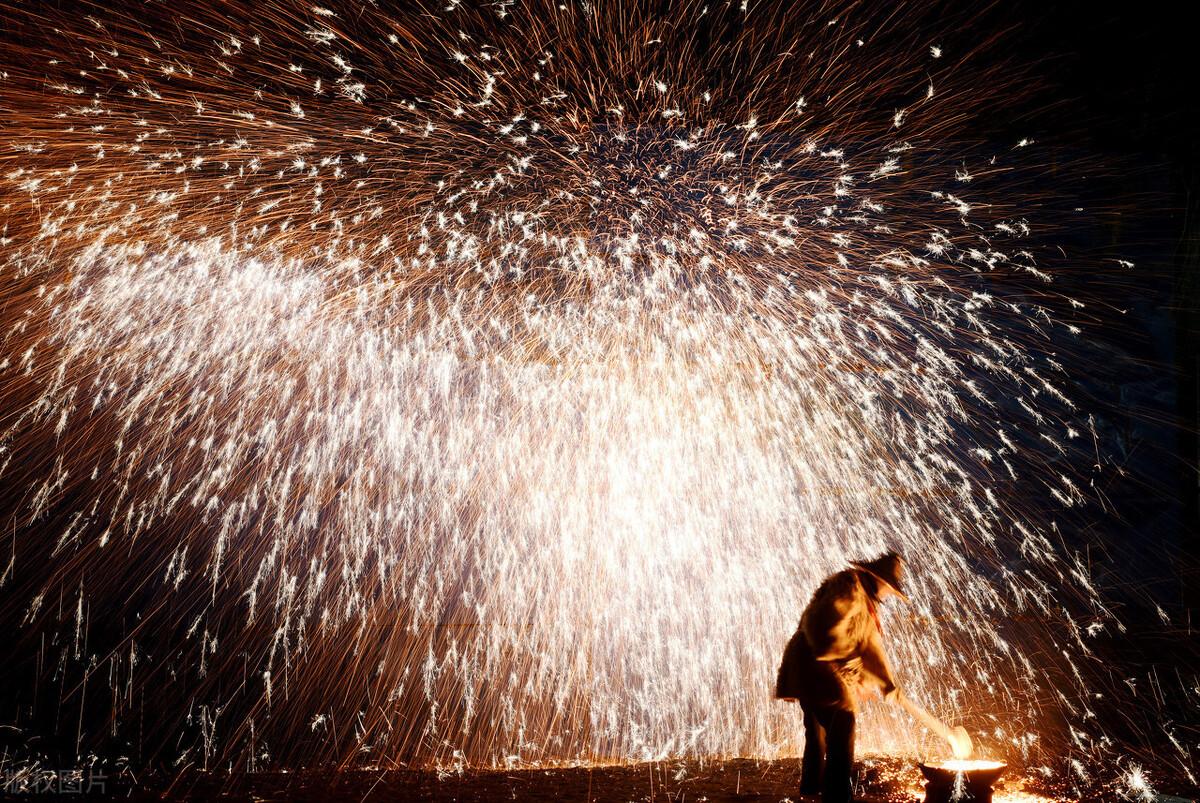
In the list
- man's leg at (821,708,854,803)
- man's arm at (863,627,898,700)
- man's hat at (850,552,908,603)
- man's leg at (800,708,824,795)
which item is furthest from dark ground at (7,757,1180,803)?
man's hat at (850,552,908,603)

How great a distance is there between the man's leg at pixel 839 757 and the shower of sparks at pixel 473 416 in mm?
1344

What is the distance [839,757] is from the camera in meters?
3.40

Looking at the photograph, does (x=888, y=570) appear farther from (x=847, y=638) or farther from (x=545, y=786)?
(x=545, y=786)

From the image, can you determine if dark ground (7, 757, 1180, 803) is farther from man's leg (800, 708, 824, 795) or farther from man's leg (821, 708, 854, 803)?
man's leg (821, 708, 854, 803)

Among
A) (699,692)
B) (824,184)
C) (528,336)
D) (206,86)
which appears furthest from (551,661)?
(206,86)

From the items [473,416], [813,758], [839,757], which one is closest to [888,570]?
[839,757]

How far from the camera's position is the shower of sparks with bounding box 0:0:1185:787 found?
4949 millimetres

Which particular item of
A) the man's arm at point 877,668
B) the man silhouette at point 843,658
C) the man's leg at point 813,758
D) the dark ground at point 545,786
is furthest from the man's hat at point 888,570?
the dark ground at point 545,786

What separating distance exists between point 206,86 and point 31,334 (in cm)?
274

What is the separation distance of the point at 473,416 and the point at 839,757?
395cm

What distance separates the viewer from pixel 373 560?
651 cm

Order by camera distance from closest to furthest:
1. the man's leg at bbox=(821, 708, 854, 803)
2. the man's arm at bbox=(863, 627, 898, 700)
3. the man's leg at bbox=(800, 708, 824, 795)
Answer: the man's leg at bbox=(821, 708, 854, 803) < the man's arm at bbox=(863, 627, 898, 700) < the man's leg at bbox=(800, 708, 824, 795)

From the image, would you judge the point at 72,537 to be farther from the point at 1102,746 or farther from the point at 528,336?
the point at 1102,746

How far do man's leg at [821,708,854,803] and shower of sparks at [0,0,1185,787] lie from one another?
4.41 feet
